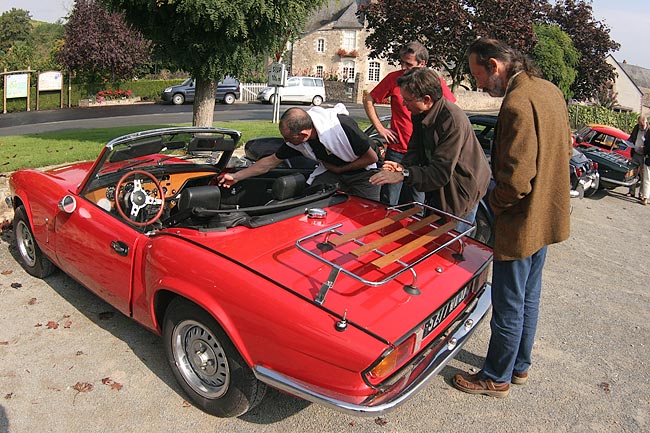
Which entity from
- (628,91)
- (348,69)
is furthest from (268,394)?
(628,91)

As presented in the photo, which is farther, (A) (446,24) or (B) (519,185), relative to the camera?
(A) (446,24)

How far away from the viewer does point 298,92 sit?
30750mm

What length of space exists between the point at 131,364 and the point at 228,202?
1.48m

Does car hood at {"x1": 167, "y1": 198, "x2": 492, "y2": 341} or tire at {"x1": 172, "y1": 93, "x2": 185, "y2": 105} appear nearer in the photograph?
car hood at {"x1": 167, "y1": 198, "x2": 492, "y2": 341}

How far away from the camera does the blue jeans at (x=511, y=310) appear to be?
312 cm

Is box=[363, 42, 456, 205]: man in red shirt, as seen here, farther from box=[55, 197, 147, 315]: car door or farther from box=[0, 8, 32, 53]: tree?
box=[0, 8, 32, 53]: tree

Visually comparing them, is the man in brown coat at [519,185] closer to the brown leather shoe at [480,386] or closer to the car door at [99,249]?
the brown leather shoe at [480,386]

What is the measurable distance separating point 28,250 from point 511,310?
421cm

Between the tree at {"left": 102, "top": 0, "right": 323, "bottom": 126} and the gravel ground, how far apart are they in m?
4.51

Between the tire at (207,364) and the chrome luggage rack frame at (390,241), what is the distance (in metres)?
0.65

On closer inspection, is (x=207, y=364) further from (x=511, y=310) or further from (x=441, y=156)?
(x=441, y=156)

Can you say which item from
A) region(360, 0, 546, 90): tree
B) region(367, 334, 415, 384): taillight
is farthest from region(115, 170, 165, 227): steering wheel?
region(360, 0, 546, 90): tree

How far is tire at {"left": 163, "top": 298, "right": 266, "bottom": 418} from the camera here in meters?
2.83

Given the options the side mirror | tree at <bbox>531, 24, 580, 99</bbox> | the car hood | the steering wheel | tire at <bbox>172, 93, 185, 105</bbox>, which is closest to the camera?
the car hood
